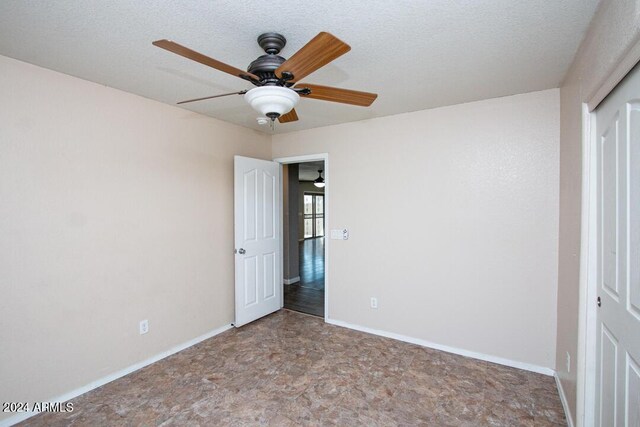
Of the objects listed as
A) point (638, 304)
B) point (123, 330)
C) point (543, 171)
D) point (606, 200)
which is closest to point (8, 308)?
point (123, 330)

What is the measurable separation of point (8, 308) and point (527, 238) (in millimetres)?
3880

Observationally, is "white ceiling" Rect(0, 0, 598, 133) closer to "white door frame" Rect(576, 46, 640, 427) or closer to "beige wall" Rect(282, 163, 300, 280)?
"white door frame" Rect(576, 46, 640, 427)

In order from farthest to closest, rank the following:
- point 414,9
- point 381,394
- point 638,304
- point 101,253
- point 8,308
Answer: point 101,253, point 381,394, point 8,308, point 414,9, point 638,304

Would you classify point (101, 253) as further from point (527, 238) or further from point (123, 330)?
point (527, 238)

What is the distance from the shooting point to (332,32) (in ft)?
5.40

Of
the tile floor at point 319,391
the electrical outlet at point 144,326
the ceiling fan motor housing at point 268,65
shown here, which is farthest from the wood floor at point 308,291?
the ceiling fan motor housing at point 268,65

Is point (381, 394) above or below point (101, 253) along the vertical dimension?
below

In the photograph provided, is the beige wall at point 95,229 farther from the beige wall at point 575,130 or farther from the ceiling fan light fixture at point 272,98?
the beige wall at point 575,130

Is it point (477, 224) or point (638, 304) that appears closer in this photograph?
point (638, 304)

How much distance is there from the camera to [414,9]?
145 centimetres

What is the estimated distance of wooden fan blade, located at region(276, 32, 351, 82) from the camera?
1155 mm

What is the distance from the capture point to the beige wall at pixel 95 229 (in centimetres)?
196

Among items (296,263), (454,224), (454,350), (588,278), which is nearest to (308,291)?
(296,263)

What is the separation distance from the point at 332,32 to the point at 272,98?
21.3 inches
